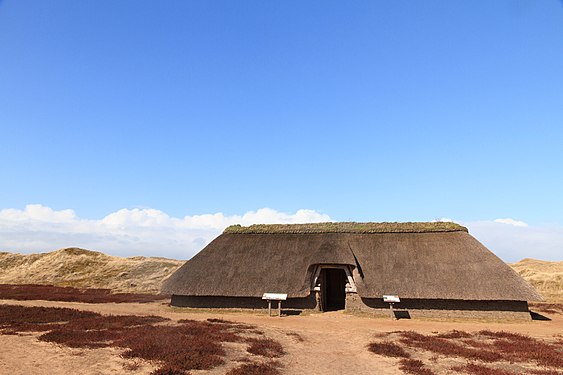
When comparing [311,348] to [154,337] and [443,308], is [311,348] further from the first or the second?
[443,308]

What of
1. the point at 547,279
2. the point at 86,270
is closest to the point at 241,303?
the point at 547,279

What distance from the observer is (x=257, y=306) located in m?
29.7

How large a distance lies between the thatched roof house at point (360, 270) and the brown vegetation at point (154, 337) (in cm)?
656

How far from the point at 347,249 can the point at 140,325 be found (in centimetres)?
1668

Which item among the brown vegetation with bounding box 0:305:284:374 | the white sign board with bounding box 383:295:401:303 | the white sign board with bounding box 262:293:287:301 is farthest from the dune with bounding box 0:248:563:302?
the brown vegetation with bounding box 0:305:284:374

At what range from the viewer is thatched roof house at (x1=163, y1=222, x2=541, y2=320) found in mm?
27078

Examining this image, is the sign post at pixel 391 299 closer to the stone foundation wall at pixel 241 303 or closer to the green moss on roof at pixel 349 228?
the stone foundation wall at pixel 241 303

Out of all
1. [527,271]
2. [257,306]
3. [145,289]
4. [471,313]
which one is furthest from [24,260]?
[527,271]

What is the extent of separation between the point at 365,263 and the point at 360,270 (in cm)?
96

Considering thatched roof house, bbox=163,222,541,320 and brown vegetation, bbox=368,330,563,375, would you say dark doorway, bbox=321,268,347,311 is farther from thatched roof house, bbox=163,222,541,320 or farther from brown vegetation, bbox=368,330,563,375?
brown vegetation, bbox=368,330,563,375

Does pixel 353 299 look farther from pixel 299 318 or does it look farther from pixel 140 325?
pixel 140 325

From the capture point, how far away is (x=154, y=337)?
57.1 feet

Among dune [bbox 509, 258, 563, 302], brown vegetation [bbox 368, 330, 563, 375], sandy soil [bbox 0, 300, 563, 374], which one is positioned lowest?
sandy soil [bbox 0, 300, 563, 374]

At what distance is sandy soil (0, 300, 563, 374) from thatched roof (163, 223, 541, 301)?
2.21 m
